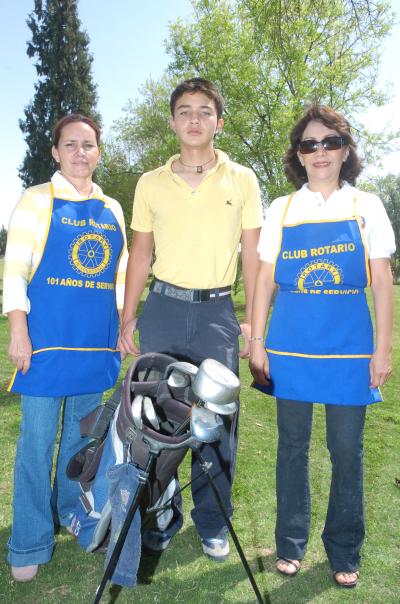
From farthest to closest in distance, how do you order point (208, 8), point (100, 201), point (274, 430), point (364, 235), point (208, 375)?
1. point (208, 8)
2. point (274, 430)
3. point (100, 201)
4. point (364, 235)
5. point (208, 375)

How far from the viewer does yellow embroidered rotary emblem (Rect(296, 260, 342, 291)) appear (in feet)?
9.96

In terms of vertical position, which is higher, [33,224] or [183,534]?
[33,224]

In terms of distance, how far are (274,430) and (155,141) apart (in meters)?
29.3

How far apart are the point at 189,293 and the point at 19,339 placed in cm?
105

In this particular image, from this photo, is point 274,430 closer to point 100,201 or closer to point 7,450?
point 7,450

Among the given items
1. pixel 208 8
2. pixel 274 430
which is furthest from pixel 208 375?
pixel 208 8

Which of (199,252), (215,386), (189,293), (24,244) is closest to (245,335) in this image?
(189,293)

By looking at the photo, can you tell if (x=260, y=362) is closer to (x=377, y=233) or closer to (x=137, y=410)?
(x=377, y=233)

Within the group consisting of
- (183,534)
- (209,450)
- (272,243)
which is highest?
(272,243)

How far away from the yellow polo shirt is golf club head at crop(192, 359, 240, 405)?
4.84ft

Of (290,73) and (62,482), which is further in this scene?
(290,73)

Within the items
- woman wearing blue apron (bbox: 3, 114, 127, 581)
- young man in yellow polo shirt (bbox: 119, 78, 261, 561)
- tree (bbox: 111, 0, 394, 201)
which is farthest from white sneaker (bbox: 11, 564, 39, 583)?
tree (bbox: 111, 0, 394, 201)

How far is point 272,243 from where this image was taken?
3.21 metres

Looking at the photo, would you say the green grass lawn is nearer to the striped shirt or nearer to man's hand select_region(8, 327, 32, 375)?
man's hand select_region(8, 327, 32, 375)
